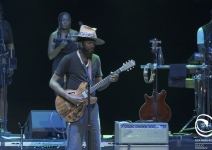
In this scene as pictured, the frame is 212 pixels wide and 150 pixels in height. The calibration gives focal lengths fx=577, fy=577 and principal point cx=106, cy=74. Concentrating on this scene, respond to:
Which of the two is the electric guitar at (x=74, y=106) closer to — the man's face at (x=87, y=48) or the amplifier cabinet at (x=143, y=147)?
the man's face at (x=87, y=48)

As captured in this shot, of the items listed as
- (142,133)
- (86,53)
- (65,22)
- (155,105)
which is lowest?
(142,133)

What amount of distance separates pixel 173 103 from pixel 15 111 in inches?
132

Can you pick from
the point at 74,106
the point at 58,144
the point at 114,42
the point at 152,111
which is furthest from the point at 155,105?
the point at 74,106

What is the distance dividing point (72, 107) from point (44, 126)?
2037 millimetres

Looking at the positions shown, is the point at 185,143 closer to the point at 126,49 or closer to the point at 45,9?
the point at 126,49

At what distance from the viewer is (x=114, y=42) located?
1218 cm

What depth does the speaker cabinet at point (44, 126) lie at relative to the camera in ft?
31.4

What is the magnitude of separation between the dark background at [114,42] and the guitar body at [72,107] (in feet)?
13.9

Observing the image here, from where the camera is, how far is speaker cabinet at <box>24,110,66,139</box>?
9.56 metres

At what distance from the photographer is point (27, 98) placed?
1198cm

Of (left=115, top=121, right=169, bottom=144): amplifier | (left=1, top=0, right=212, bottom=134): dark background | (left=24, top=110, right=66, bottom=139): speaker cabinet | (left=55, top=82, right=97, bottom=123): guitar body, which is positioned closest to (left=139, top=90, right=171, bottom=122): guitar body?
(left=24, top=110, right=66, bottom=139): speaker cabinet

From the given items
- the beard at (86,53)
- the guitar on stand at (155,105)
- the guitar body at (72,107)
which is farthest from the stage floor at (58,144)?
the beard at (86,53)

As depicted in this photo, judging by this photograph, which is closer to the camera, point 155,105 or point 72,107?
point 72,107

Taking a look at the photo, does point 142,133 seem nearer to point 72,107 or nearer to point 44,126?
point 72,107
